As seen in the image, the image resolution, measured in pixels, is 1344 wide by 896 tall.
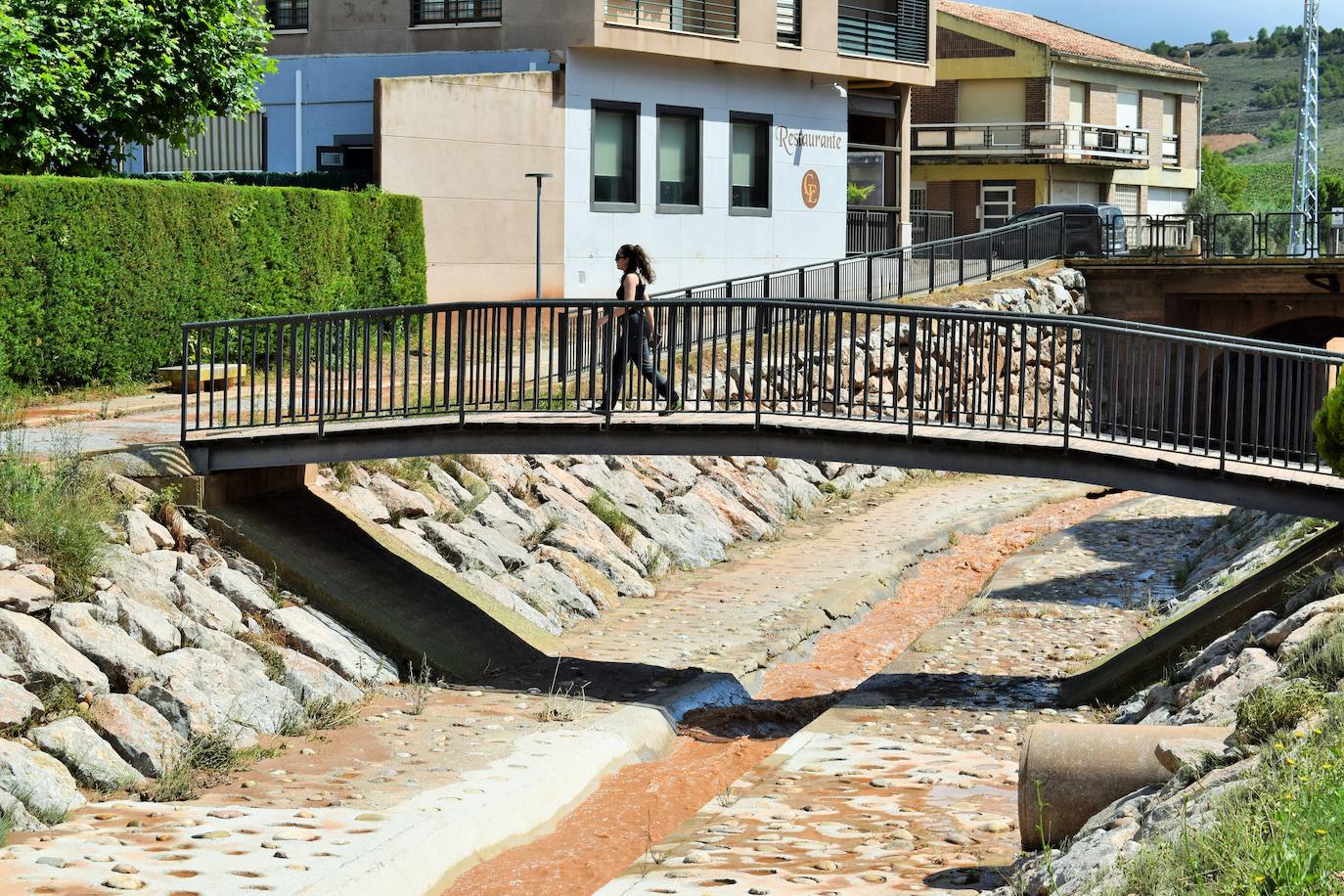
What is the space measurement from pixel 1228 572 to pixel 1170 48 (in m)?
145

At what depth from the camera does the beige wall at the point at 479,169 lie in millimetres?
28266

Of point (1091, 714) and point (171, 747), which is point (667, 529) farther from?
point (171, 747)

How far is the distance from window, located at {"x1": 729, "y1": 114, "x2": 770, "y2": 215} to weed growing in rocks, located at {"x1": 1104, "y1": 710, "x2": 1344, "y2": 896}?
27.0 meters

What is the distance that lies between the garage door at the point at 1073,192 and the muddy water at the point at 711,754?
113 ft

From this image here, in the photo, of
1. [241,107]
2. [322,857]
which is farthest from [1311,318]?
[322,857]

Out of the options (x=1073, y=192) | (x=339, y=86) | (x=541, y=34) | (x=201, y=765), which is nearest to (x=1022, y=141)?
(x=1073, y=192)

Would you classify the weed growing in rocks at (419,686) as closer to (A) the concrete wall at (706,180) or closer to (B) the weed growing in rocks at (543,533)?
(B) the weed growing in rocks at (543,533)

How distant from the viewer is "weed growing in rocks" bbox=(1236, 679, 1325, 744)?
9.88 m

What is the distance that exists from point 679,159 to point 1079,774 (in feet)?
80.0

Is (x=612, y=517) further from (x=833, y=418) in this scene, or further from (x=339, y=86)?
(x=339, y=86)

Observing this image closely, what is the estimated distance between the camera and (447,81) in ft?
95.0

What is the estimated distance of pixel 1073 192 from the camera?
58.2 meters

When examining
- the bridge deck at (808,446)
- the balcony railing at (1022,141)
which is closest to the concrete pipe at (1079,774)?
the bridge deck at (808,446)

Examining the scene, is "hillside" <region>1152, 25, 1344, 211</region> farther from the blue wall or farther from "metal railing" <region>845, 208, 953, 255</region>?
the blue wall
